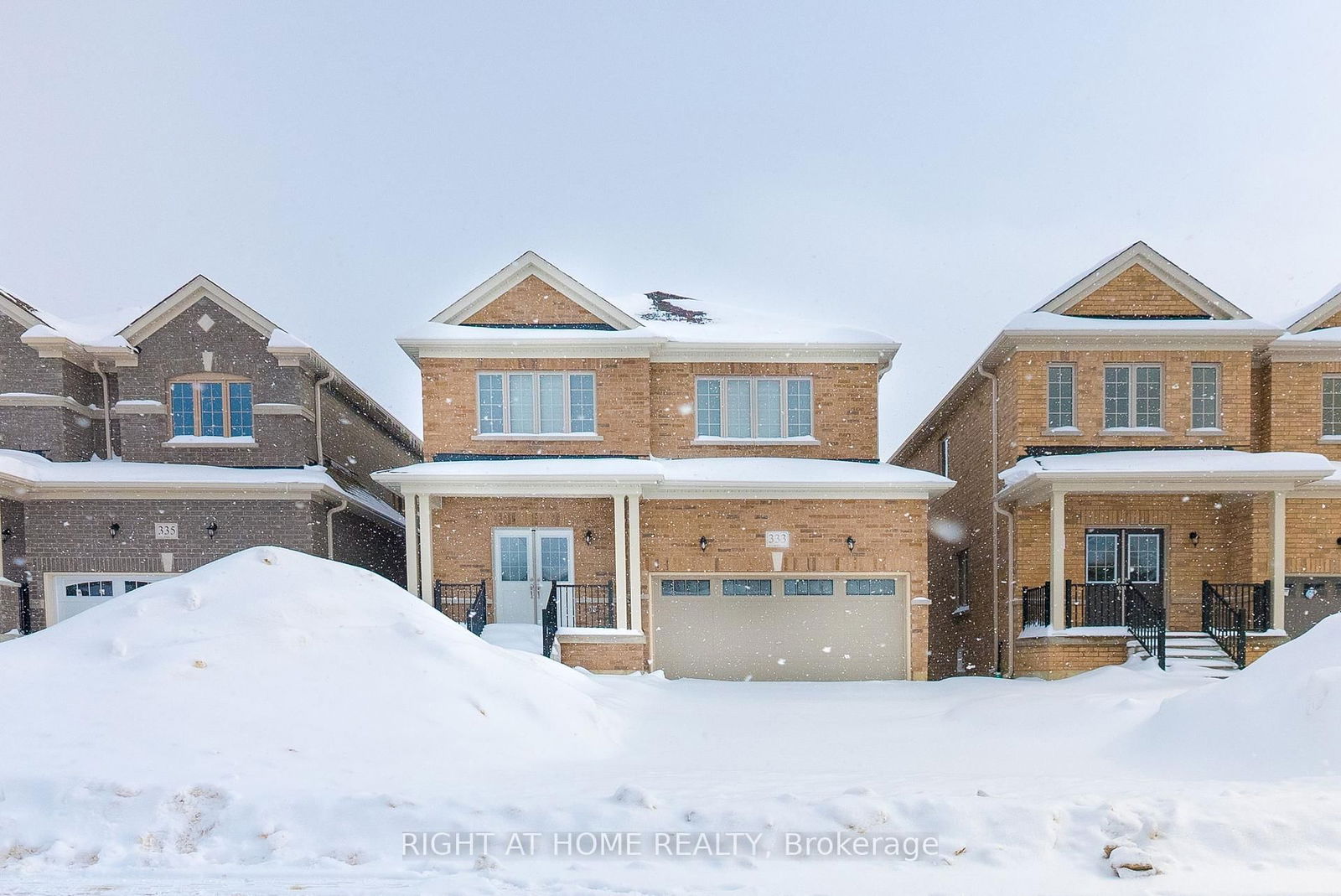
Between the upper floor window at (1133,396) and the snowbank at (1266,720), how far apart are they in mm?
7036

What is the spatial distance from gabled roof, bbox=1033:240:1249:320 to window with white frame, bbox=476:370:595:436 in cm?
875

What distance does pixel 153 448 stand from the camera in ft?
48.2

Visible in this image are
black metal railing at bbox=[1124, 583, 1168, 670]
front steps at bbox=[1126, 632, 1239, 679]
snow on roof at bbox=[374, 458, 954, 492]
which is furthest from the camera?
snow on roof at bbox=[374, 458, 954, 492]

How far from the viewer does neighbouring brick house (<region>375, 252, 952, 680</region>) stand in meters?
13.8

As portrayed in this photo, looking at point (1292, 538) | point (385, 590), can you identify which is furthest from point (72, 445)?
point (1292, 538)

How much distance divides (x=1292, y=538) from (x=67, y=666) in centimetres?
1826

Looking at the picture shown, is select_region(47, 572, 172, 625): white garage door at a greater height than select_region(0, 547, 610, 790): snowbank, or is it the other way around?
select_region(0, 547, 610, 790): snowbank

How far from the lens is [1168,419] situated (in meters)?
14.5

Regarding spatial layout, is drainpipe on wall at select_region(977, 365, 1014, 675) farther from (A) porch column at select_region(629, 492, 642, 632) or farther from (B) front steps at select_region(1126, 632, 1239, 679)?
(A) porch column at select_region(629, 492, 642, 632)

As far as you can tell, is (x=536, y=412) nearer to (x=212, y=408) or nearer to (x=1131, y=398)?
(x=212, y=408)

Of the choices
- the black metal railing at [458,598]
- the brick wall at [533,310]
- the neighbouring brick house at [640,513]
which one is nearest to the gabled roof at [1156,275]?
the neighbouring brick house at [640,513]

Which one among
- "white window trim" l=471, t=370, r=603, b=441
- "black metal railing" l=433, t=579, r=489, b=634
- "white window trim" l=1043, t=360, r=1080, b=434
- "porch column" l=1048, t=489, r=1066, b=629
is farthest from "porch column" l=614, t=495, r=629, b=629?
"white window trim" l=1043, t=360, r=1080, b=434

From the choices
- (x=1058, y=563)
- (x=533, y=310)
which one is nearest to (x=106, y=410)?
(x=533, y=310)

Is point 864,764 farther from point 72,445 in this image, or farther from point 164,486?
point 72,445
